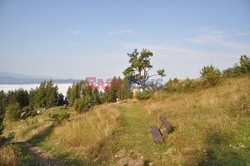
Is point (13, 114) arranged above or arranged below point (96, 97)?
below

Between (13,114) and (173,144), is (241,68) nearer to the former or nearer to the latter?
(173,144)

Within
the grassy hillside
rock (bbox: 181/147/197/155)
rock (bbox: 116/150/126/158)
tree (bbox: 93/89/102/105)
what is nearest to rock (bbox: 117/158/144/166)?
the grassy hillside

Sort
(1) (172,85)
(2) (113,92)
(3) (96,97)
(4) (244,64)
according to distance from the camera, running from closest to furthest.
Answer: (4) (244,64)
(1) (172,85)
(2) (113,92)
(3) (96,97)

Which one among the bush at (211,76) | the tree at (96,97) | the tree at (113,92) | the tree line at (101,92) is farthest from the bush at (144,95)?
the tree at (96,97)

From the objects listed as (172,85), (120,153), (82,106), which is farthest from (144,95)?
(120,153)

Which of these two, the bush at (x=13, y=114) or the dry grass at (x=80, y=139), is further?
the bush at (x=13, y=114)

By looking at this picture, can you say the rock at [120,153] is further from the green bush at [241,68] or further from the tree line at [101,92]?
the tree line at [101,92]

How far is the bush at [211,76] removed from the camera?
14.8m

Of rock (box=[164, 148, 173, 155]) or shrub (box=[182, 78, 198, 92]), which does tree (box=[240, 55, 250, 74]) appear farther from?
rock (box=[164, 148, 173, 155])

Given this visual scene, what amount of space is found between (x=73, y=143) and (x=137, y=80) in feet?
60.8

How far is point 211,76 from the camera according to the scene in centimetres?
1487

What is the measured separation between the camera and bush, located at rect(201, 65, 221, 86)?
48.6 feet

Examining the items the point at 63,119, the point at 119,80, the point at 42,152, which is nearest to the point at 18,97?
the point at 119,80

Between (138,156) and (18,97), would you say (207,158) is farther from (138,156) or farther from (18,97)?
(18,97)
